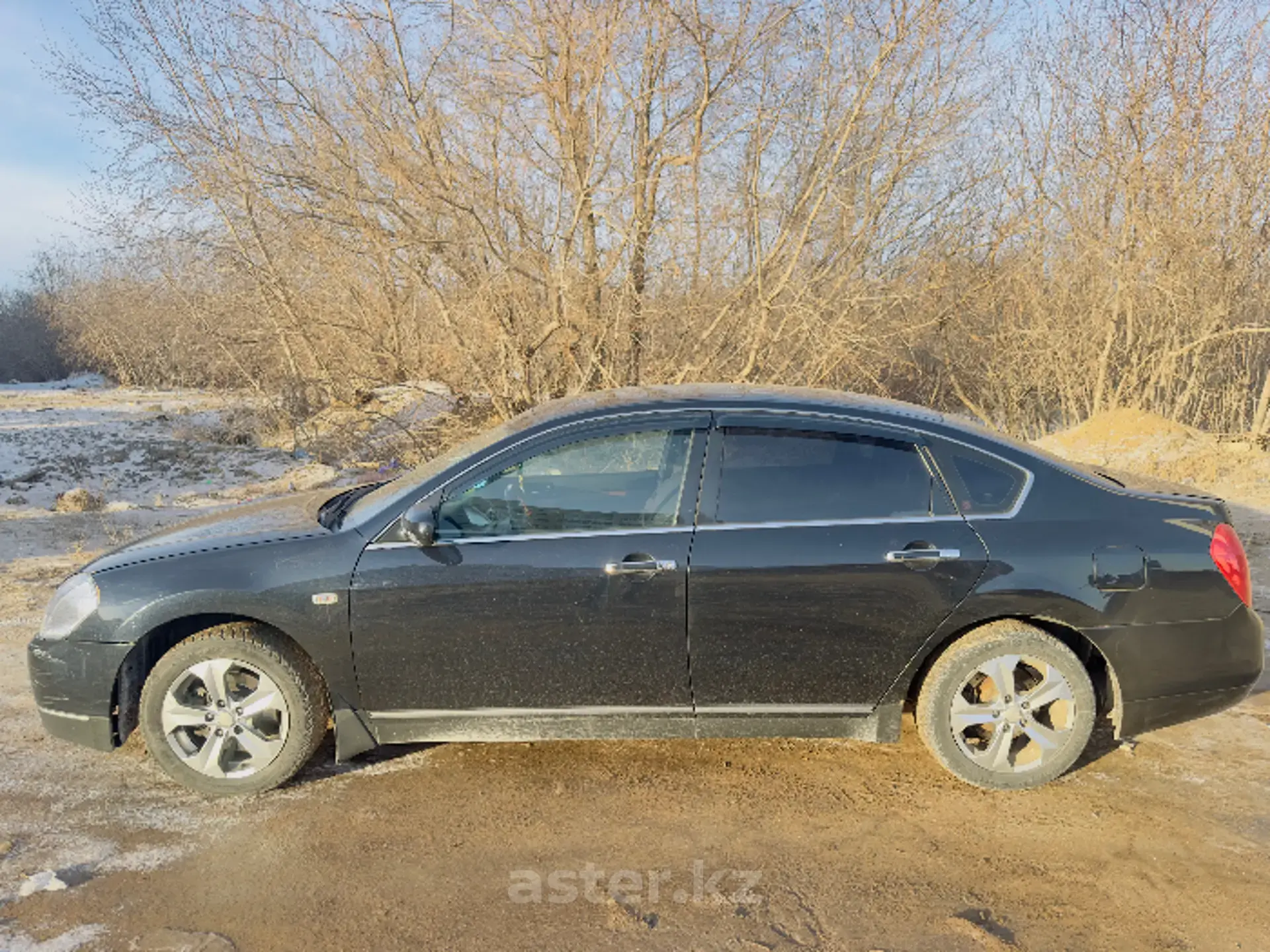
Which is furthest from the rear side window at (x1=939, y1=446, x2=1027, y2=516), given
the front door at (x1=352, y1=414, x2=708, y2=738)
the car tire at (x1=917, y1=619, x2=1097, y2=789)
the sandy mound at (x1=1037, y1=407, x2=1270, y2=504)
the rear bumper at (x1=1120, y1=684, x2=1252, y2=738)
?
the sandy mound at (x1=1037, y1=407, x2=1270, y2=504)

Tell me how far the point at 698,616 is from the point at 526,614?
26.6 inches

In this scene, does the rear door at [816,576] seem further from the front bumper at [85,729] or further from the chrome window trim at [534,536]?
the front bumper at [85,729]

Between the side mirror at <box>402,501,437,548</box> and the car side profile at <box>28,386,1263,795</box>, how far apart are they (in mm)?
16

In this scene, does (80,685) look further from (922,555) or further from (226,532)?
(922,555)

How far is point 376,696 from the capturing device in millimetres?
3561

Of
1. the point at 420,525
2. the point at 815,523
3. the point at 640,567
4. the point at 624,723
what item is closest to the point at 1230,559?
the point at 815,523

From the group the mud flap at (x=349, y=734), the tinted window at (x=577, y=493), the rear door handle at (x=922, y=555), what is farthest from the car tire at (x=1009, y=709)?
the mud flap at (x=349, y=734)

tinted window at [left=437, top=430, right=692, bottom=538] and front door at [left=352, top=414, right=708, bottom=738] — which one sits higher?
tinted window at [left=437, top=430, right=692, bottom=538]

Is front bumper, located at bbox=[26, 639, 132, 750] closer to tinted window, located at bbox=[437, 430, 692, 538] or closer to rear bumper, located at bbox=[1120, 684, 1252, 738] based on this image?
tinted window, located at bbox=[437, 430, 692, 538]

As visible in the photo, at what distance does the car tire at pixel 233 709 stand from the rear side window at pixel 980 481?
8.88 ft

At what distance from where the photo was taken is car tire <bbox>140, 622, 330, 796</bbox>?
3512 millimetres

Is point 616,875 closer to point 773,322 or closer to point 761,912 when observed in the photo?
point 761,912

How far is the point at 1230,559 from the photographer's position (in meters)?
3.62

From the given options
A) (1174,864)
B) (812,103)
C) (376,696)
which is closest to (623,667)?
(376,696)
